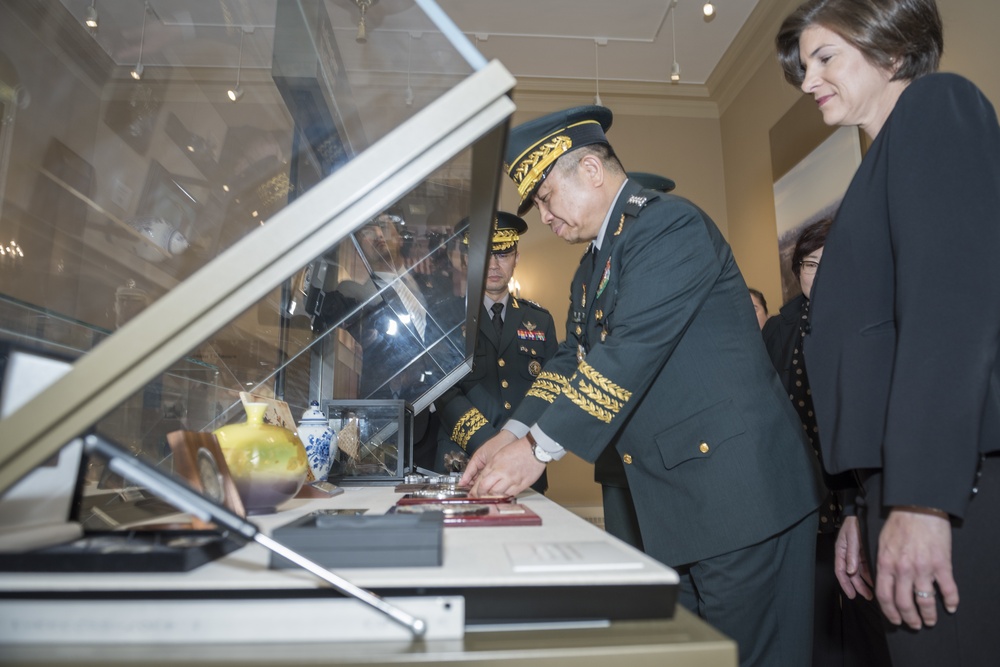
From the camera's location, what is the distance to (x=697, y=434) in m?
1.23

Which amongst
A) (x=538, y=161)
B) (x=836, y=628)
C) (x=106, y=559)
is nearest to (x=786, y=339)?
(x=836, y=628)

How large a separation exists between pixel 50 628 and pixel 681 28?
17.8 feet

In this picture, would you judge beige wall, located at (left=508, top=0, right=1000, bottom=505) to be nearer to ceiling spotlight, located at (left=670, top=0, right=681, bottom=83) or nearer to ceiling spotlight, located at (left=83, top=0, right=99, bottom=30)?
ceiling spotlight, located at (left=670, top=0, right=681, bottom=83)

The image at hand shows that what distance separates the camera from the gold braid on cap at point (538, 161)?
153 centimetres

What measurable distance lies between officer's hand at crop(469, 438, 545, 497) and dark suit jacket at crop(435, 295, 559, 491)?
40.4 inches

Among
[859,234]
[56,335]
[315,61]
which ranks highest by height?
[315,61]

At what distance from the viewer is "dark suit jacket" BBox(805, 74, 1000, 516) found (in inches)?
29.9

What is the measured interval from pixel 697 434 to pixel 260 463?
0.78 metres

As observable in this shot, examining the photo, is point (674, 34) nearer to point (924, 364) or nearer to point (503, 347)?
point (503, 347)

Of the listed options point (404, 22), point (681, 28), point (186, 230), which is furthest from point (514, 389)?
point (681, 28)

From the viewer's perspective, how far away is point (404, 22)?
1.03 metres

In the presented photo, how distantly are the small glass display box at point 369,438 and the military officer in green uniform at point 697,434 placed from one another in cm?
40

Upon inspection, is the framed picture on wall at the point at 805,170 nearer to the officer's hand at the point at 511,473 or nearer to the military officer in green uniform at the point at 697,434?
the military officer in green uniform at the point at 697,434

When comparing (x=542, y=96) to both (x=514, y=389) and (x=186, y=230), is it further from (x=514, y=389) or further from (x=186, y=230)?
(x=186, y=230)
